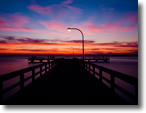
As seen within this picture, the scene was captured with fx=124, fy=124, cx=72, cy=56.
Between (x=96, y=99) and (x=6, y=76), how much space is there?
3.40 m

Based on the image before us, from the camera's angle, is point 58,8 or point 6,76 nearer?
point 6,76

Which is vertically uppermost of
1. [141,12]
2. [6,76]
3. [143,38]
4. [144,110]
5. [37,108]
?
[141,12]

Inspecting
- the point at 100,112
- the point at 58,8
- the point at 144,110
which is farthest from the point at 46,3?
the point at 144,110

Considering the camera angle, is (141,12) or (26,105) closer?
(26,105)

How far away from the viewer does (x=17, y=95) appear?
512cm

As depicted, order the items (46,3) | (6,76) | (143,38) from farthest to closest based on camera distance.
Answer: (46,3) → (143,38) → (6,76)

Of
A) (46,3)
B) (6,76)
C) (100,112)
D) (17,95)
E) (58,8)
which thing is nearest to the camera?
(6,76)

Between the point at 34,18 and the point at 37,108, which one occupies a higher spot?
the point at 34,18

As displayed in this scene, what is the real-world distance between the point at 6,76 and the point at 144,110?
559 cm

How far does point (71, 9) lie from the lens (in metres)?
8.90

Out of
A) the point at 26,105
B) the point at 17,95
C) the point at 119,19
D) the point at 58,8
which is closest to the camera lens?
the point at 26,105

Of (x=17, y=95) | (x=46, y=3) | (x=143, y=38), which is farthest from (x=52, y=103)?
(x=46, y=3)

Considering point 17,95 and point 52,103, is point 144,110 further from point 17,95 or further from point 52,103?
point 17,95

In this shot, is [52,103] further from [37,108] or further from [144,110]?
[144,110]
